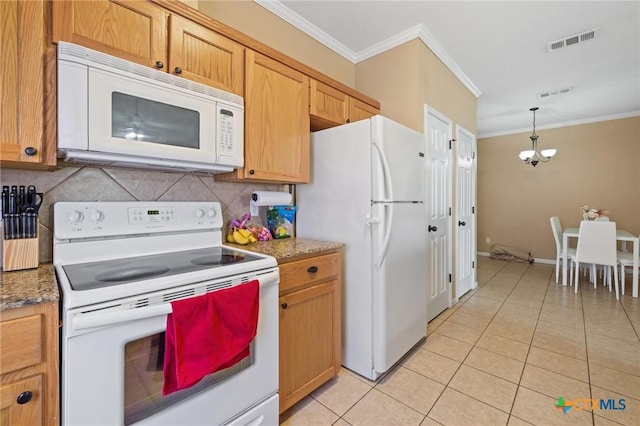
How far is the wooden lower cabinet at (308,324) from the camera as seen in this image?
149 cm

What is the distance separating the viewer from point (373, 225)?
1807mm

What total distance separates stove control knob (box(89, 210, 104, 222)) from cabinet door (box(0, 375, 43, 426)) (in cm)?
72

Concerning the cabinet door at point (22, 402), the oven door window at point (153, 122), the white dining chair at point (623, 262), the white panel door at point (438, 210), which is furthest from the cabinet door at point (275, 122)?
the white dining chair at point (623, 262)

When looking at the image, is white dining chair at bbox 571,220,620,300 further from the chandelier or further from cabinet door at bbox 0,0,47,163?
cabinet door at bbox 0,0,47,163

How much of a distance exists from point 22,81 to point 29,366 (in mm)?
969

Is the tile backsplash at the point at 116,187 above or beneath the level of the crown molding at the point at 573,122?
beneath

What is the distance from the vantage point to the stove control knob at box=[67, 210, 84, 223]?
1268mm

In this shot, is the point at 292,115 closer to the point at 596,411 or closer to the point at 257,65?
the point at 257,65

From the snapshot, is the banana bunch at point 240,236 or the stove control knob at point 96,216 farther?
the banana bunch at point 240,236

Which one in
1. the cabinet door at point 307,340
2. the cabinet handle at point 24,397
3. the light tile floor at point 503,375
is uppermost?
the cabinet handle at point 24,397

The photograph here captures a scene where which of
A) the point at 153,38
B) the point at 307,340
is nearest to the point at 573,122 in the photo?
the point at 307,340

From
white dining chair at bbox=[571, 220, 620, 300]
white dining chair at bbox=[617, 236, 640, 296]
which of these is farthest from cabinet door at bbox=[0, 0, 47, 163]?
white dining chair at bbox=[617, 236, 640, 296]

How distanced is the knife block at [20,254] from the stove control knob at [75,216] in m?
0.16

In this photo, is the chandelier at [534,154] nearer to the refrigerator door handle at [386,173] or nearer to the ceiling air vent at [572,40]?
the ceiling air vent at [572,40]
